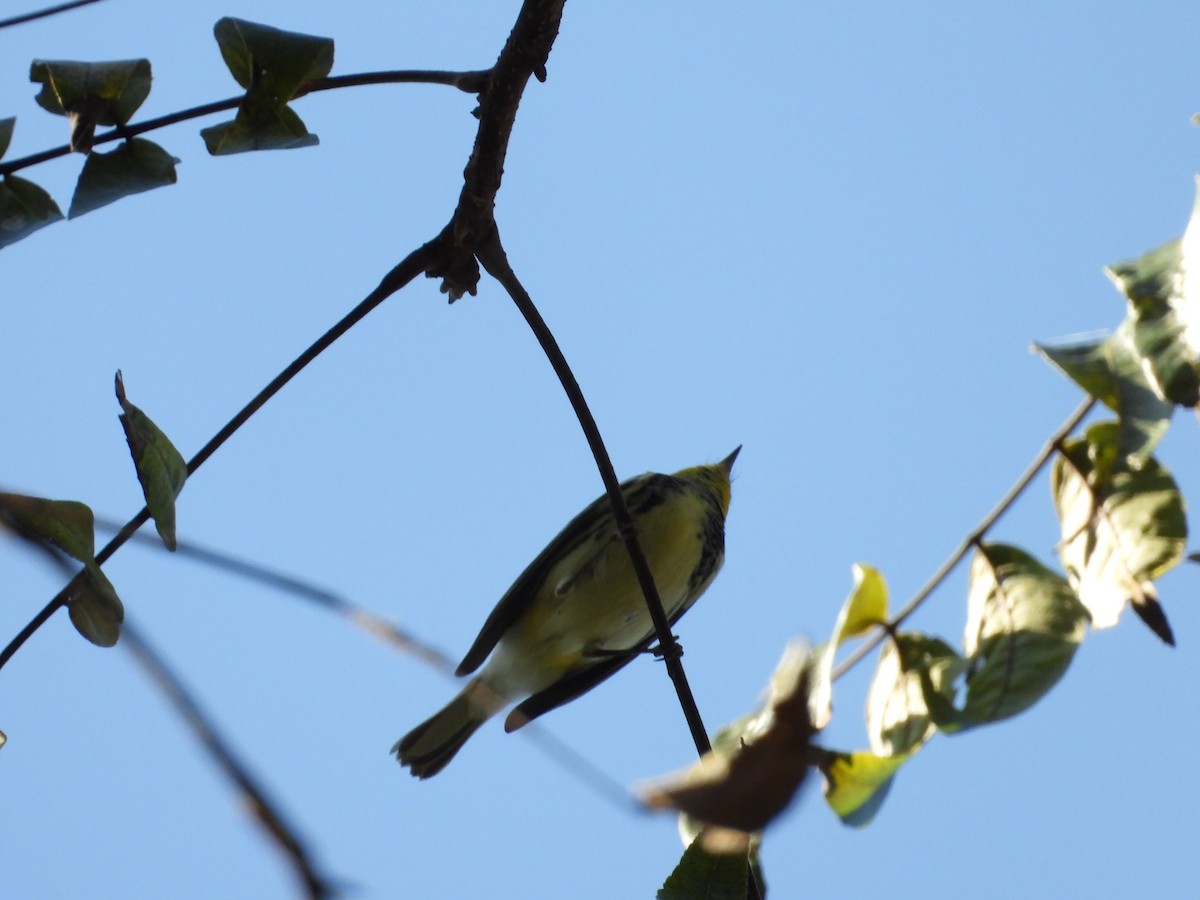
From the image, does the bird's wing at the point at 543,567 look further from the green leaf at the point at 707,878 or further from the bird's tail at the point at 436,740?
the green leaf at the point at 707,878

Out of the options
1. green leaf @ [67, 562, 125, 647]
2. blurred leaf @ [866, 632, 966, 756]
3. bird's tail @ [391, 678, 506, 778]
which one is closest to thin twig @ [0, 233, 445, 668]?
green leaf @ [67, 562, 125, 647]

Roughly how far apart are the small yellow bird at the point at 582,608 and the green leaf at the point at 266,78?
237 centimetres

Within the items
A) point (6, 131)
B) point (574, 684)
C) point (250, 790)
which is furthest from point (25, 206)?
point (574, 684)

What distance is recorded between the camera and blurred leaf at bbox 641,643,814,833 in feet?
1.74

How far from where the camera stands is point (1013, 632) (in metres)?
1.35

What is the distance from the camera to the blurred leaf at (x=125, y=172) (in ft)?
6.57

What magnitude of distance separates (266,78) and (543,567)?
8.40ft

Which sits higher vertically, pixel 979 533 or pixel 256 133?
pixel 256 133

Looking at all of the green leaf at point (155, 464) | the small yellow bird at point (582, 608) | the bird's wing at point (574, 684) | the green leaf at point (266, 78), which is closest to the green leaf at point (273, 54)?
the green leaf at point (266, 78)

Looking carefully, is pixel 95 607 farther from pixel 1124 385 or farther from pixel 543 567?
pixel 543 567

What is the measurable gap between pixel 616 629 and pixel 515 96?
2.49 m

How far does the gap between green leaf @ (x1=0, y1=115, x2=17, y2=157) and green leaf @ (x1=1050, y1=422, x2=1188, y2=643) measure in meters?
1.67

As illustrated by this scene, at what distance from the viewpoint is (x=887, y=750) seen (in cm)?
140

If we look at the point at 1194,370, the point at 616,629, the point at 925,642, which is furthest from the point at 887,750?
the point at 616,629
